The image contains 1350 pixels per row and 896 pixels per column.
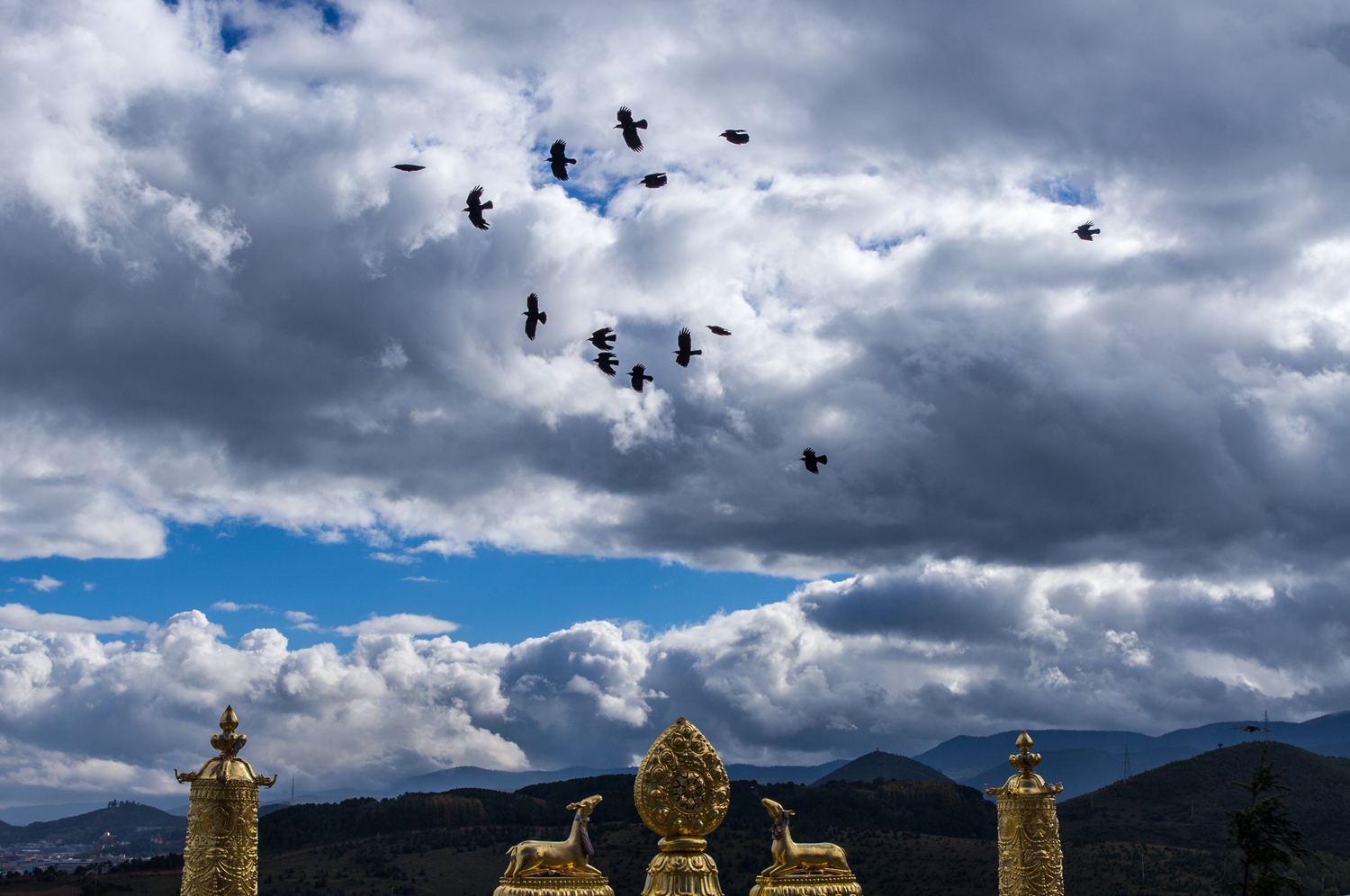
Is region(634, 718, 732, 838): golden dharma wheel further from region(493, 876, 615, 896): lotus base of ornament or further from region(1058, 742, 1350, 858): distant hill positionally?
region(1058, 742, 1350, 858): distant hill

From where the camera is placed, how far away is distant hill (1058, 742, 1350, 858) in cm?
7938

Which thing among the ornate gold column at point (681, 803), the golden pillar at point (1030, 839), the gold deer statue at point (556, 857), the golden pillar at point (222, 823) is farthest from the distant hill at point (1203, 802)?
the golden pillar at point (222, 823)

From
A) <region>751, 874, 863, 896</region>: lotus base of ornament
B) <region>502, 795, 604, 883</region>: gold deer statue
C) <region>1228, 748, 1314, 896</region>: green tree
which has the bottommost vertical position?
<region>1228, 748, 1314, 896</region>: green tree

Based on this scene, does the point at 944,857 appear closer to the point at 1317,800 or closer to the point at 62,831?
the point at 1317,800

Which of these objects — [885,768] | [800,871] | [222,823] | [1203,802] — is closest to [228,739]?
[222,823]

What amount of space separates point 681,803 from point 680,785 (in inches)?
7.3

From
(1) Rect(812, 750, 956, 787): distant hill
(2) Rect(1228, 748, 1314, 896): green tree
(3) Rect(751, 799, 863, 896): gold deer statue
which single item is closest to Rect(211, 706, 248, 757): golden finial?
(3) Rect(751, 799, 863, 896): gold deer statue

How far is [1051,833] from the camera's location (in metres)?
15.4

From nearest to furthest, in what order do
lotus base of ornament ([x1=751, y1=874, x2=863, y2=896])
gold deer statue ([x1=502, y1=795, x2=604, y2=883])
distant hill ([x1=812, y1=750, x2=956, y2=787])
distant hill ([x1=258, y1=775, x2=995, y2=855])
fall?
gold deer statue ([x1=502, y1=795, x2=604, y2=883]) < lotus base of ornament ([x1=751, y1=874, x2=863, y2=896]) < distant hill ([x1=258, y1=775, x2=995, y2=855]) < distant hill ([x1=812, y1=750, x2=956, y2=787])

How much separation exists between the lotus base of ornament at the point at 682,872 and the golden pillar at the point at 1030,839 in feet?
13.5

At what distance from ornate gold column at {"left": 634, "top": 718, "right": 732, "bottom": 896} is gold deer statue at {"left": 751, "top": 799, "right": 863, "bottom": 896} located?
23.6 inches

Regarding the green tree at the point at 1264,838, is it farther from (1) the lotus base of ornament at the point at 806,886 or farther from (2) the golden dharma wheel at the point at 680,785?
(2) the golden dharma wheel at the point at 680,785

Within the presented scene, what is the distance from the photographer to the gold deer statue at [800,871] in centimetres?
1327

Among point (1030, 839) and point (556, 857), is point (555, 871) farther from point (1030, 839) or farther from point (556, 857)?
point (1030, 839)
